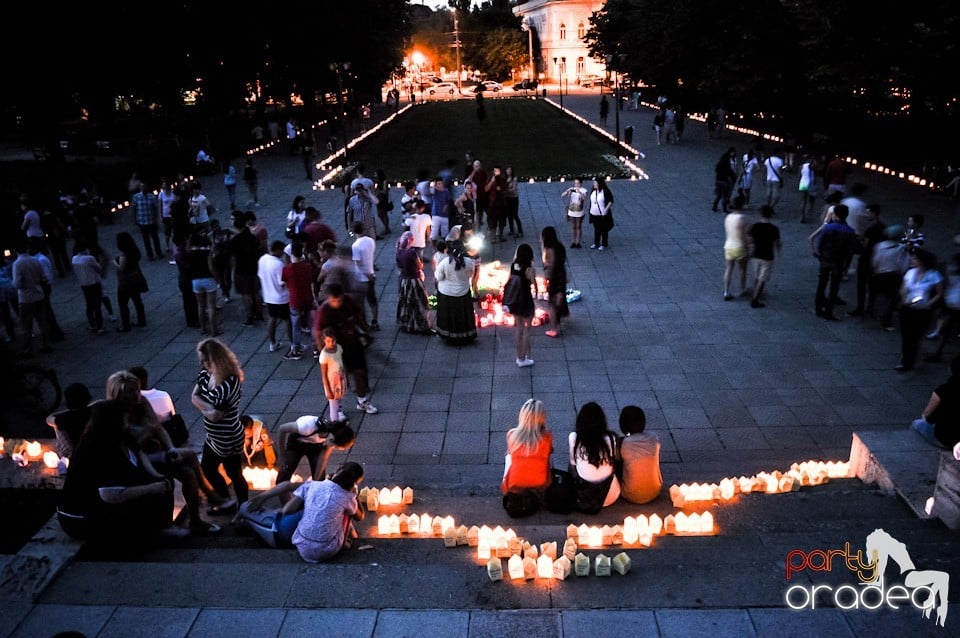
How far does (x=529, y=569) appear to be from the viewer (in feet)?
15.9

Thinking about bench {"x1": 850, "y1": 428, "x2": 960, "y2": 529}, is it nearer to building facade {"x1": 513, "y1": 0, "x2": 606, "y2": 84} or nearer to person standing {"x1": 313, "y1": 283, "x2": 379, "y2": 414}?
person standing {"x1": 313, "y1": 283, "x2": 379, "y2": 414}

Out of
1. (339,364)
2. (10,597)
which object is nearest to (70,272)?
(339,364)

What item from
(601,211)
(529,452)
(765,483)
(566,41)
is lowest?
(765,483)

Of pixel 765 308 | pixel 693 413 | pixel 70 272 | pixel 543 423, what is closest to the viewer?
pixel 543 423

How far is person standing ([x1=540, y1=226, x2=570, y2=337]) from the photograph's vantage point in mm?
10273

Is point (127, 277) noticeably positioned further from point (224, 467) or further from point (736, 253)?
point (736, 253)

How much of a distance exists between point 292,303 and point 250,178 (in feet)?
43.7

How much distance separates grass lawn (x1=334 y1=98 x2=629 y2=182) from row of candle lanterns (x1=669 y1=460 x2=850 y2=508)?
65.5 feet

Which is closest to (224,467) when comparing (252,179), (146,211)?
(146,211)

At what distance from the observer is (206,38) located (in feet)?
110

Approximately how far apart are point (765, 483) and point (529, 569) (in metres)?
2.83

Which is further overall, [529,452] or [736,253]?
[736,253]

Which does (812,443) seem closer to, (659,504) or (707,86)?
(659,504)

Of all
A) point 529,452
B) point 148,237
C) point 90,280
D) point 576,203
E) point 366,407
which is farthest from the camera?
point 148,237
